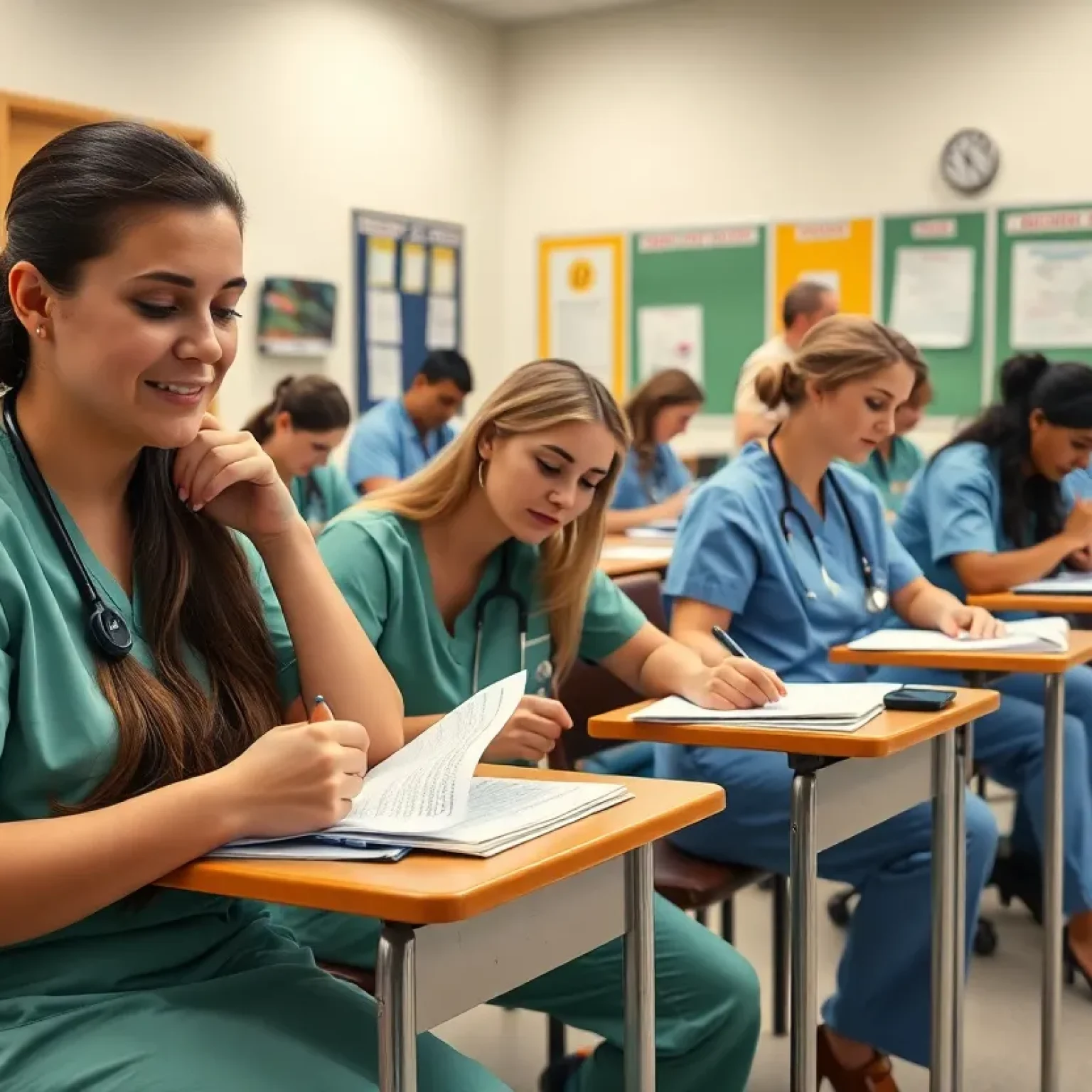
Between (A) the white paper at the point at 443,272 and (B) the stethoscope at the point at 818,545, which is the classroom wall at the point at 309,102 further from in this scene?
(B) the stethoscope at the point at 818,545

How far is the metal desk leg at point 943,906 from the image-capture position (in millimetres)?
1990

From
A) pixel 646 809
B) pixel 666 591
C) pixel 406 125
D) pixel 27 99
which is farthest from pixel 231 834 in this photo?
pixel 406 125

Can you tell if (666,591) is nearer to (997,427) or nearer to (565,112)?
(997,427)

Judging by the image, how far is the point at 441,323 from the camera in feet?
21.5

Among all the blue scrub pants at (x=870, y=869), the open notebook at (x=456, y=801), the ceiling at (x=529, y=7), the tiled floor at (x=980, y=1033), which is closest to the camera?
the open notebook at (x=456, y=801)

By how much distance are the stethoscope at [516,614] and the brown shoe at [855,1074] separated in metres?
0.78

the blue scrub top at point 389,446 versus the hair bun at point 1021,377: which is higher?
the hair bun at point 1021,377

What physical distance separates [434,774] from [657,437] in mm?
4208

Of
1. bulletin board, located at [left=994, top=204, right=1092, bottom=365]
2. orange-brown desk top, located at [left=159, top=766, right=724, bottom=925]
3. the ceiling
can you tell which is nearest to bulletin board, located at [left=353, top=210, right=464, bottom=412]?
the ceiling

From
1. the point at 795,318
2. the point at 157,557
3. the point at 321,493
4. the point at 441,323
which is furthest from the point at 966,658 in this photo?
the point at 441,323

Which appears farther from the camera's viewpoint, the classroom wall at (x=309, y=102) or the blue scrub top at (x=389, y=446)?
the blue scrub top at (x=389, y=446)

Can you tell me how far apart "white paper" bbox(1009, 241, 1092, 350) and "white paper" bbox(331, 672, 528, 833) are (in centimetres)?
478

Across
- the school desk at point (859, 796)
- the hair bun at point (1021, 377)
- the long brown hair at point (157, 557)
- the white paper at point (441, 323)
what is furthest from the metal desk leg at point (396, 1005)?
the white paper at point (441, 323)

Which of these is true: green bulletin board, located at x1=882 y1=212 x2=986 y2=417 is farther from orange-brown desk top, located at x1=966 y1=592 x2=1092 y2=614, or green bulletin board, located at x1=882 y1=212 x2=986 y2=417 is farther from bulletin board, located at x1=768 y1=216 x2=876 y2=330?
orange-brown desk top, located at x1=966 y1=592 x2=1092 y2=614
